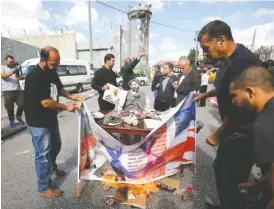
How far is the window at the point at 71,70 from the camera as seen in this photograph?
42.1 feet

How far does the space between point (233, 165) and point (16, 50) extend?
20167mm

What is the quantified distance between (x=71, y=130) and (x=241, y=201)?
4.54 meters

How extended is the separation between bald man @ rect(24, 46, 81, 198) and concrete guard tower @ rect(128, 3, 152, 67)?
42423mm

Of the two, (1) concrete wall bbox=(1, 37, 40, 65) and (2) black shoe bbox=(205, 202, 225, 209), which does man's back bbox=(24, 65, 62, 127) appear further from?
(1) concrete wall bbox=(1, 37, 40, 65)

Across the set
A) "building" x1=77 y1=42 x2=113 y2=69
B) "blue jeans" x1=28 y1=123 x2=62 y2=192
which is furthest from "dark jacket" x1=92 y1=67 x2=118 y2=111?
"building" x1=77 y1=42 x2=113 y2=69

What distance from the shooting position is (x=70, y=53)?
147ft

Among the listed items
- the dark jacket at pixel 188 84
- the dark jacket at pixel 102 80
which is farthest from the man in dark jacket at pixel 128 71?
the dark jacket at pixel 188 84

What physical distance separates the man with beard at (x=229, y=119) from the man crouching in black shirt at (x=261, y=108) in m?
0.49

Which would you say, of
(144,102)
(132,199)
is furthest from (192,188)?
(144,102)

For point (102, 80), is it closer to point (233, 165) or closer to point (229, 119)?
point (229, 119)

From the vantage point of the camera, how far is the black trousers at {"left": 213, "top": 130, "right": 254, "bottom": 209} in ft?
6.69

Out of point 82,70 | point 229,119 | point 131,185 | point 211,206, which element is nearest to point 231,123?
point 229,119

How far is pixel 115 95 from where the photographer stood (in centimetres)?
404

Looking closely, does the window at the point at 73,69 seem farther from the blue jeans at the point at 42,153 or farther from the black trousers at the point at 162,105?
the blue jeans at the point at 42,153
